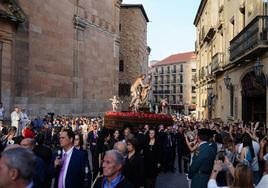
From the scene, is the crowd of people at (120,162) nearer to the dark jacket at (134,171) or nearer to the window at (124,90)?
the dark jacket at (134,171)

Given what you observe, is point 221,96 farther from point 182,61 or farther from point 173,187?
point 182,61

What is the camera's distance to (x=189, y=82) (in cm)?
9050

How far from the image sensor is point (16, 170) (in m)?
2.69

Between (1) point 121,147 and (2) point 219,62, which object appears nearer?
(1) point 121,147

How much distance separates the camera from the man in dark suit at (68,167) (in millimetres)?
5090

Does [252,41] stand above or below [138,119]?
above

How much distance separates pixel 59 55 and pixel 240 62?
405 inches

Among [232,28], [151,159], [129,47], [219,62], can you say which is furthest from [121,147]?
[129,47]

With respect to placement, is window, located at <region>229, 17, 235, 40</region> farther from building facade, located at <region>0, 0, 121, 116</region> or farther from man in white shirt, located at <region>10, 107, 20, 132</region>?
man in white shirt, located at <region>10, 107, 20, 132</region>

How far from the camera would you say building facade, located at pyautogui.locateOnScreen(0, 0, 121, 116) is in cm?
1823

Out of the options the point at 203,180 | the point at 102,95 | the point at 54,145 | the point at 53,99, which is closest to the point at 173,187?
the point at 203,180

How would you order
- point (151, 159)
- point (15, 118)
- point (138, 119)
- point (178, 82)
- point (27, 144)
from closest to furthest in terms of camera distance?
point (27, 144), point (151, 159), point (15, 118), point (138, 119), point (178, 82)

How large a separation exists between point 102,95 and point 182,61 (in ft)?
207

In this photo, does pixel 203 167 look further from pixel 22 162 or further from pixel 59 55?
pixel 59 55
